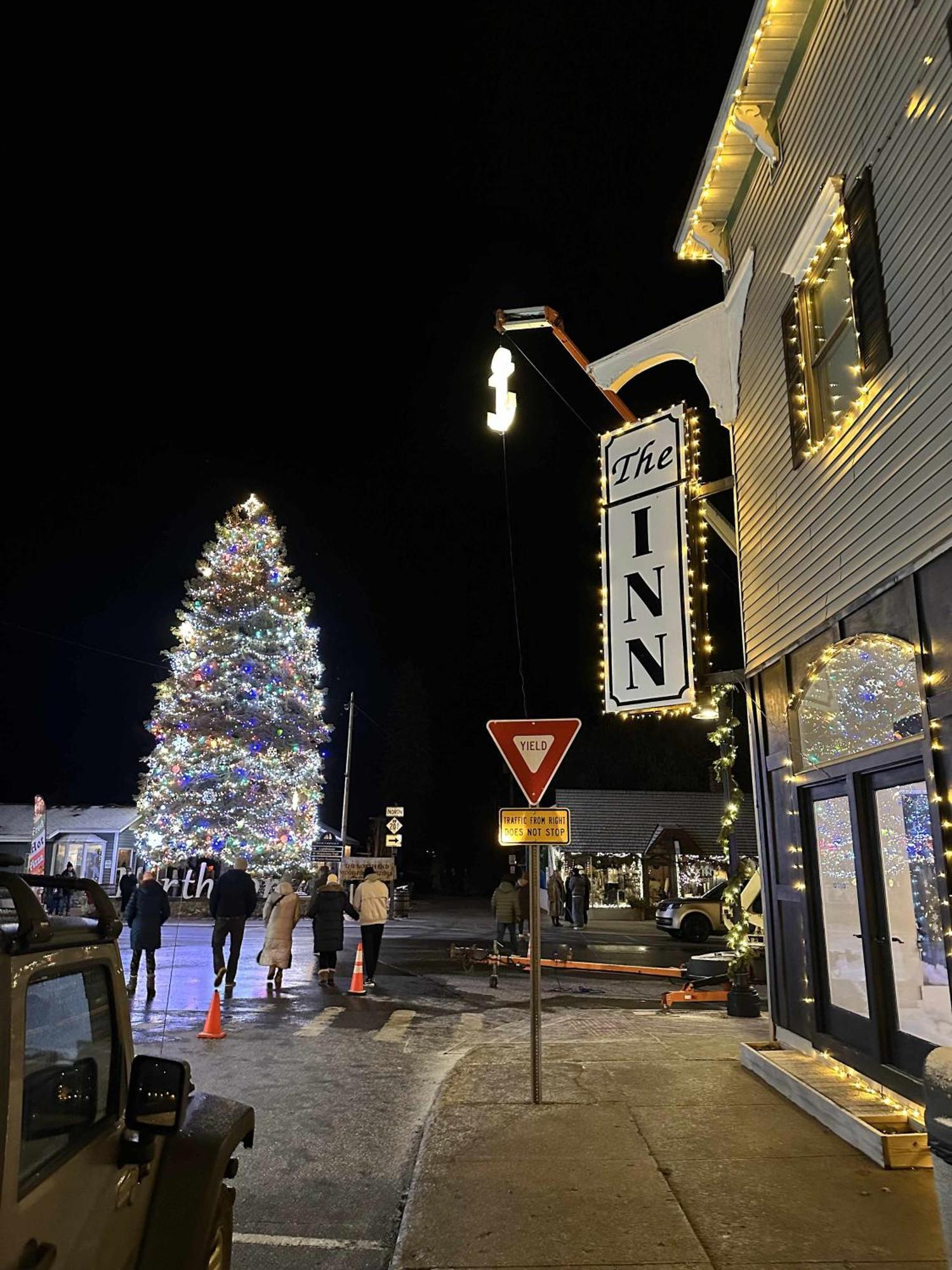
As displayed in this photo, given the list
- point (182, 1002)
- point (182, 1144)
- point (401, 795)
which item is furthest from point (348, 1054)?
point (401, 795)

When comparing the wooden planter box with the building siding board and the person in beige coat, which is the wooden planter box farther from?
the person in beige coat

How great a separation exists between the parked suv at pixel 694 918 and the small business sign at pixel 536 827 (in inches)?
668

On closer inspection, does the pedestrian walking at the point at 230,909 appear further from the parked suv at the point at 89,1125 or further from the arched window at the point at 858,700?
the parked suv at the point at 89,1125

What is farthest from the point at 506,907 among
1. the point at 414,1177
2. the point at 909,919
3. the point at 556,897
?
the point at 414,1177

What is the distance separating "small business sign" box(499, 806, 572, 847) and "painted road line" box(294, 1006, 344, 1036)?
437cm

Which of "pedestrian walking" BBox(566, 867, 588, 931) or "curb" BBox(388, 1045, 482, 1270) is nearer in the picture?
"curb" BBox(388, 1045, 482, 1270)

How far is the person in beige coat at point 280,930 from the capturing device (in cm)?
1226

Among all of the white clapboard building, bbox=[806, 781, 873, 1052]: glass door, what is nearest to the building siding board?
the white clapboard building

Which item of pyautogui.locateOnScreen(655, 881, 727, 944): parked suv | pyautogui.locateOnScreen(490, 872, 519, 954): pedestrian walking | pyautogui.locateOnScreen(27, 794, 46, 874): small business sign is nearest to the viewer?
pyautogui.locateOnScreen(27, 794, 46, 874): small business sign

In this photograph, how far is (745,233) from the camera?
895 centimetres

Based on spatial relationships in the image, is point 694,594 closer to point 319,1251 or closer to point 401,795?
point 319,1251

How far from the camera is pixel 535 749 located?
688 centimetres

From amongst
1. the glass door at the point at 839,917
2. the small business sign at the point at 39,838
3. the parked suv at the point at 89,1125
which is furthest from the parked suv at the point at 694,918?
the parked suv at the point at 89,1125

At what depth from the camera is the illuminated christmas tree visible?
2628cm
